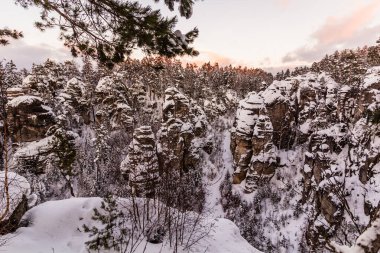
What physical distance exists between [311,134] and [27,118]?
33.4m

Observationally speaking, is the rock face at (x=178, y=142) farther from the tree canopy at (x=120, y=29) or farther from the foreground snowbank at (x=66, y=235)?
the tree canopy at (x=120, y=29)

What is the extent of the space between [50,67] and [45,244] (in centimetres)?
5591

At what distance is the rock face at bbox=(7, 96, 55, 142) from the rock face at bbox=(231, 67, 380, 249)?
78.1ft

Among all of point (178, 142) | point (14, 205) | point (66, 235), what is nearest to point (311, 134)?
point (178, 142)

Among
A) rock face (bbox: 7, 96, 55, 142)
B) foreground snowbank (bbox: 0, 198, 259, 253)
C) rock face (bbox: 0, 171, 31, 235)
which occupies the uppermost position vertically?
rock face (bbox: 7, 96, 55, 142)

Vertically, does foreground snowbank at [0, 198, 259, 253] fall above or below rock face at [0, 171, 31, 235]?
below

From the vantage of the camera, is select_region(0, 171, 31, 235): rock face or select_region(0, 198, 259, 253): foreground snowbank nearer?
select_region(0, 171, 31, 235): rock face

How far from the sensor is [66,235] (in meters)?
8.62

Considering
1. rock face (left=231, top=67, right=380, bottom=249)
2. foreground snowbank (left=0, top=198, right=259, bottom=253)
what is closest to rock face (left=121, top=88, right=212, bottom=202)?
rock face (left=231, top=67, right=380, bottom=249)

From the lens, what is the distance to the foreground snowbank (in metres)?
7.81

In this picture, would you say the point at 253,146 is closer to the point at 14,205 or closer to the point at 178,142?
the point at 178,142

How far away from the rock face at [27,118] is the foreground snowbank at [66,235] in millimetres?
27844

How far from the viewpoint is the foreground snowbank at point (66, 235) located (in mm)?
7812

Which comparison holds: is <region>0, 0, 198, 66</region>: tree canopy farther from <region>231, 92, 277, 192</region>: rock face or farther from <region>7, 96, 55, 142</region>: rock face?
<region>7, 96, 55, 142</region>: rock face
